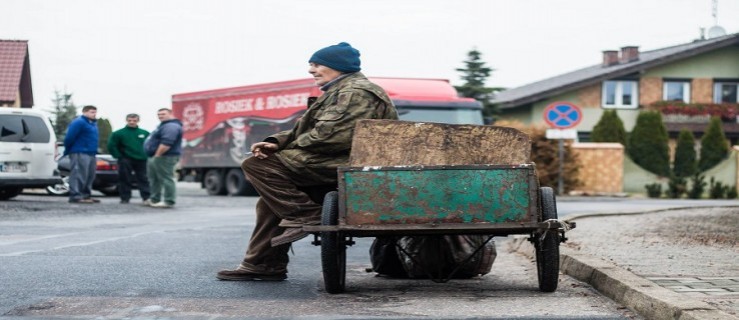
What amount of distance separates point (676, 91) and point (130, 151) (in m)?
33.9

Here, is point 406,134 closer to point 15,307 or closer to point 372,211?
point 372,211

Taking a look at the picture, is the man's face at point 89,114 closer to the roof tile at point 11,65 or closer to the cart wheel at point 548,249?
the cart wheel at point 548,249

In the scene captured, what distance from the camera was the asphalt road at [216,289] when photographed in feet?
22.2

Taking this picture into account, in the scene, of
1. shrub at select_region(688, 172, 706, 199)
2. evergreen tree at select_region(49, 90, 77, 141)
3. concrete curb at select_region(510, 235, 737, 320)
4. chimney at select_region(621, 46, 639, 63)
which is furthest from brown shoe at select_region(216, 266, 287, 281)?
evergreen tree at select_region(49, 90, 77, 141)

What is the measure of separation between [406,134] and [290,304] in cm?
132

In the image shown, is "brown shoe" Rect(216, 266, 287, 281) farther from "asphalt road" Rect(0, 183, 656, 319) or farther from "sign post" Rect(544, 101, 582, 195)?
"sign post" Rect(544, 101, 582, 195)

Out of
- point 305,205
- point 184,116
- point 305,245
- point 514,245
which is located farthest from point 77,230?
point 184,116

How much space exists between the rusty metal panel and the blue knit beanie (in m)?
1.13

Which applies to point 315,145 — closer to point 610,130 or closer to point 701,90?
point 610,130

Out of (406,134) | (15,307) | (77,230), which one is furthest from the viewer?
(77,230)

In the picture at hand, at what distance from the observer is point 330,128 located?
26.2 feet

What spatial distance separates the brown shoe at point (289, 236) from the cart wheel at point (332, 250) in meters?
0.41

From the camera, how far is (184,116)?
118ft

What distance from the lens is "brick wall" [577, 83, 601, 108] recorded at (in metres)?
51.9
